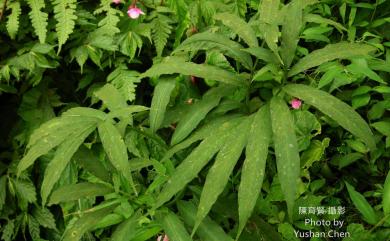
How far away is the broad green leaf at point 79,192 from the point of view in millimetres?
840

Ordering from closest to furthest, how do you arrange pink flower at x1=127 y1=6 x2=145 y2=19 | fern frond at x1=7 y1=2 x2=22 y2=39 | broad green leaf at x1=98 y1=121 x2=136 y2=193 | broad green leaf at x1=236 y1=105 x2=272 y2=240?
broad green leaf at x1=236 y1=105 x2=272 y2=240, broad green leaf at x1=98 y1=121 x2=136 y2=193, fern frond at x1=7 y1=2 x2=22 y2=39, pink flower at x1=127 y1=6 x2=145 y2=19

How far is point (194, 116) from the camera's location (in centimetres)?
84

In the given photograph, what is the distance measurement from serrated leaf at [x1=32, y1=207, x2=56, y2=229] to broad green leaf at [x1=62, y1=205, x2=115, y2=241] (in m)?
0.75

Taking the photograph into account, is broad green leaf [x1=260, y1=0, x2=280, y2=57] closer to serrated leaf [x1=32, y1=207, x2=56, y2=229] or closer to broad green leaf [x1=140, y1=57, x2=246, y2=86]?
broad green leaf [x1=140, y1=57, x2=246, y2=86]

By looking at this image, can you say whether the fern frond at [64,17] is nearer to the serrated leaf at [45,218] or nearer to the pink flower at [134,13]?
the pink flower at [134,13]

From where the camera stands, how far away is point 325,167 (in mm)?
1455

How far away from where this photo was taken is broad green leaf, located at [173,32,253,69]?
2.82ft

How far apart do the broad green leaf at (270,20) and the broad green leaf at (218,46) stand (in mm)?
62

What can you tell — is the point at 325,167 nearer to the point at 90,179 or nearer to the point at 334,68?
the point at 334,68

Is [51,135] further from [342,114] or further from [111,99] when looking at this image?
[342,114]

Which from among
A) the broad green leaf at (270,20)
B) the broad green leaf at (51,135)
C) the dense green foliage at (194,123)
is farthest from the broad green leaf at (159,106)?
the broad green leaf at (270,20)

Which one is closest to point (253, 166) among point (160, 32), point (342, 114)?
point (342, 114)

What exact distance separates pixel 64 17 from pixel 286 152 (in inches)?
39.3

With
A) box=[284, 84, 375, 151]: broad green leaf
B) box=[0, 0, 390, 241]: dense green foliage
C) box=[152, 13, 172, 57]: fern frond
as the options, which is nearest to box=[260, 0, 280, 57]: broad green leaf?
box=[0, 0, 390, 241]: dense green foliage
